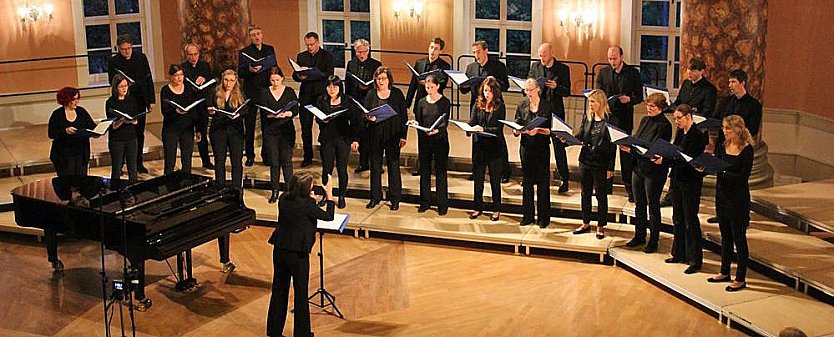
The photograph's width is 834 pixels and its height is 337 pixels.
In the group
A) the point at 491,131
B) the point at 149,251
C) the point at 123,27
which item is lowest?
the point at 149,251

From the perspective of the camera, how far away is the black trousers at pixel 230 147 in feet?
34.9

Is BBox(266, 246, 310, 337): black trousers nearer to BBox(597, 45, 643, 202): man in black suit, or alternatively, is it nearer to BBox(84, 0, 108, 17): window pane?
BBox(597, 45, 643, 202): man in black suit

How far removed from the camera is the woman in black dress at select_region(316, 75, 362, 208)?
1027 centimetres

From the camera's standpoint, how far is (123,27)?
15.0m

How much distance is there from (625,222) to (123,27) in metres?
7.86

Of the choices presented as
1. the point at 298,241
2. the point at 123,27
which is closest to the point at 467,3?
the point at 123,27

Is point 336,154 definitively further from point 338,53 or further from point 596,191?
point 338,53

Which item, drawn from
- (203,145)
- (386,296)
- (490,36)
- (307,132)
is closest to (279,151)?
(307,132)

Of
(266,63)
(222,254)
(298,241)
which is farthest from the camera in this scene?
(266,63)

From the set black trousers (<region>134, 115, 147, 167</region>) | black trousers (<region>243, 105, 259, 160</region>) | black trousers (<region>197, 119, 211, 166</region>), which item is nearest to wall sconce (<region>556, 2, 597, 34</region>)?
black trousers (<region>243, 105, 259, 160</region>)

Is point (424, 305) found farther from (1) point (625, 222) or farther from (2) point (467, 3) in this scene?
(2) point (467, 3)

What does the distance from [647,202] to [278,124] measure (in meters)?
3.48

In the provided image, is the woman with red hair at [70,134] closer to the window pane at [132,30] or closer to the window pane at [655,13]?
the window pane at [132,30]

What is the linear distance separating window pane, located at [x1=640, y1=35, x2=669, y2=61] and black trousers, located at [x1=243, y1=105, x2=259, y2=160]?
16.2ft
